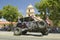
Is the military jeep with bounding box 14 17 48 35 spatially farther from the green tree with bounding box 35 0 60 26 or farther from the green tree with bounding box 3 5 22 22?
the green tree with bounding box 3 5 22 22

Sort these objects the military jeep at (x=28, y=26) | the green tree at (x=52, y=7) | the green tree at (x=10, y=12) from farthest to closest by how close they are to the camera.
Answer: the green tree at (x=10, y=12) < the green tree at (x=52, y=7) < the military jeep at (x=28, y=26)

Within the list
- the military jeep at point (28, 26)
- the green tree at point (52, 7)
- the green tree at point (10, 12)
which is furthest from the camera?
the green tree at point (10, 12)

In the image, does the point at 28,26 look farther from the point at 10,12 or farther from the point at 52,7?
the point at 10,12

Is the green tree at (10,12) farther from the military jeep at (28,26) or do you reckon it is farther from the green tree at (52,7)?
the military jeep at (28,26)

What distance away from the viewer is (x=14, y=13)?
71.2 metres

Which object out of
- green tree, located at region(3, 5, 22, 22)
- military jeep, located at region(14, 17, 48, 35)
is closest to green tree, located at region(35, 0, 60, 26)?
military jeep, located at region(14, 17, 48, 35)

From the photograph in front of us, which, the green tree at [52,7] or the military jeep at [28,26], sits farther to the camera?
the green tree at [52,7]

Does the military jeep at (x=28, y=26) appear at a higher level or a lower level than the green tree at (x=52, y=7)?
lower

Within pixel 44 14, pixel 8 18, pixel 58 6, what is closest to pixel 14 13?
pixel 8 18

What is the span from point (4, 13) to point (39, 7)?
Result: 22.1 meters

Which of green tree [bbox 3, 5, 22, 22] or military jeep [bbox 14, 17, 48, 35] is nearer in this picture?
military jeep [bbox 14, 17, 48, 35]

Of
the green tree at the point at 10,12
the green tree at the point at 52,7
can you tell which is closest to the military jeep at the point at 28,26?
the green tree at the point at 52,7

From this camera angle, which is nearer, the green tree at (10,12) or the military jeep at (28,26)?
the military jeep at (28,26)

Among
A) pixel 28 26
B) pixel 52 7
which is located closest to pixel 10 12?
pixel 52 7
